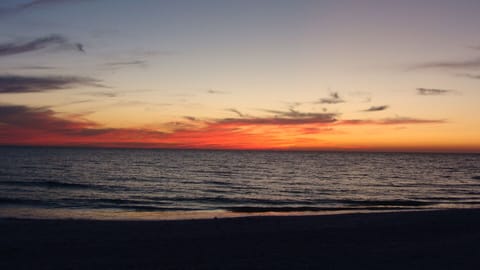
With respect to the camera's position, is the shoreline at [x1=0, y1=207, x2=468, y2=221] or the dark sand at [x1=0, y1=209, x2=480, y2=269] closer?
the dark sand at [x1=0, y1=209, x2=480, y2=269]

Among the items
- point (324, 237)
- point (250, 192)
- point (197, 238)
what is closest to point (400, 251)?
point (324, 237)

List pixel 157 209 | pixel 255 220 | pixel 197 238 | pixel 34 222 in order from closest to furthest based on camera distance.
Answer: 1. pixel 197 238
2. pixel 34 222
3. pixel 255 220
4. pixel 157 209

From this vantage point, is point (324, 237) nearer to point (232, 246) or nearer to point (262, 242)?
point (262, 242)

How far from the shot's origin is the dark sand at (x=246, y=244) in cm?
1298

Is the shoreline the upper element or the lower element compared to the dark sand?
lower

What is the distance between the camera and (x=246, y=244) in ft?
52.3

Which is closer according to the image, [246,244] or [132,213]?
[246,244]

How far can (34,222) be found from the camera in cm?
2108

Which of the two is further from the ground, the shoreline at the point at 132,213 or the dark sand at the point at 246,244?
the dark sand at the point at 246,244

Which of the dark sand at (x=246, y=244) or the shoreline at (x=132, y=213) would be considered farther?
the shoreline at (x=132, y=213)

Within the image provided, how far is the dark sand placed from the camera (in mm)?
12977

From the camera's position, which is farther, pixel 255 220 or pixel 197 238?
pixel 255 220

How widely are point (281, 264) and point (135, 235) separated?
7400 millimetres

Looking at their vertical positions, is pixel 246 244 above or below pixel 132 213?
above
